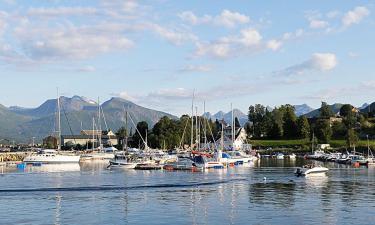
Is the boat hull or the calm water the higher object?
the boat hull

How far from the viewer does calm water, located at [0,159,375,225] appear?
42125 mm

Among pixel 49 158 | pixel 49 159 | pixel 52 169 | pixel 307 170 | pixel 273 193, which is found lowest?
pixel 273 193

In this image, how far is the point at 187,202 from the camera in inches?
2046

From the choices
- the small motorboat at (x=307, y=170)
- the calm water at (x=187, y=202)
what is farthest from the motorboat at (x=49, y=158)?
the small motorboat at (x=307, y=170)

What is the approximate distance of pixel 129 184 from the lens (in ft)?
231

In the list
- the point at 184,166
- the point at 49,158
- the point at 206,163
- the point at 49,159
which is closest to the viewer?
the point at 184,166

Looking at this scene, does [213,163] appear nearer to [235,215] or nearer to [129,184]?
[129,184]

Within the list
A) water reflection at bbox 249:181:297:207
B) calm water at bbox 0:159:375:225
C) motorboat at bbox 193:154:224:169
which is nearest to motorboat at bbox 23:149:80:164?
motorboat at bbox 193:154:224:169

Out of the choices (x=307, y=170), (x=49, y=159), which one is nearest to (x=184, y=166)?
(x=307, y=170)

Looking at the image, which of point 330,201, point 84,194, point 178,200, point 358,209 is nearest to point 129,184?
point 84,194

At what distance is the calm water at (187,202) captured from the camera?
42125 millimetres

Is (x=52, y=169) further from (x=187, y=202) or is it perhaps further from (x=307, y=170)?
(x=187, y=202)

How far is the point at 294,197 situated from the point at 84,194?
2122cm

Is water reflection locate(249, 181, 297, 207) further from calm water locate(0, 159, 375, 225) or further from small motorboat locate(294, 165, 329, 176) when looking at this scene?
small motorboat locate(294, 165, 329, 176)
